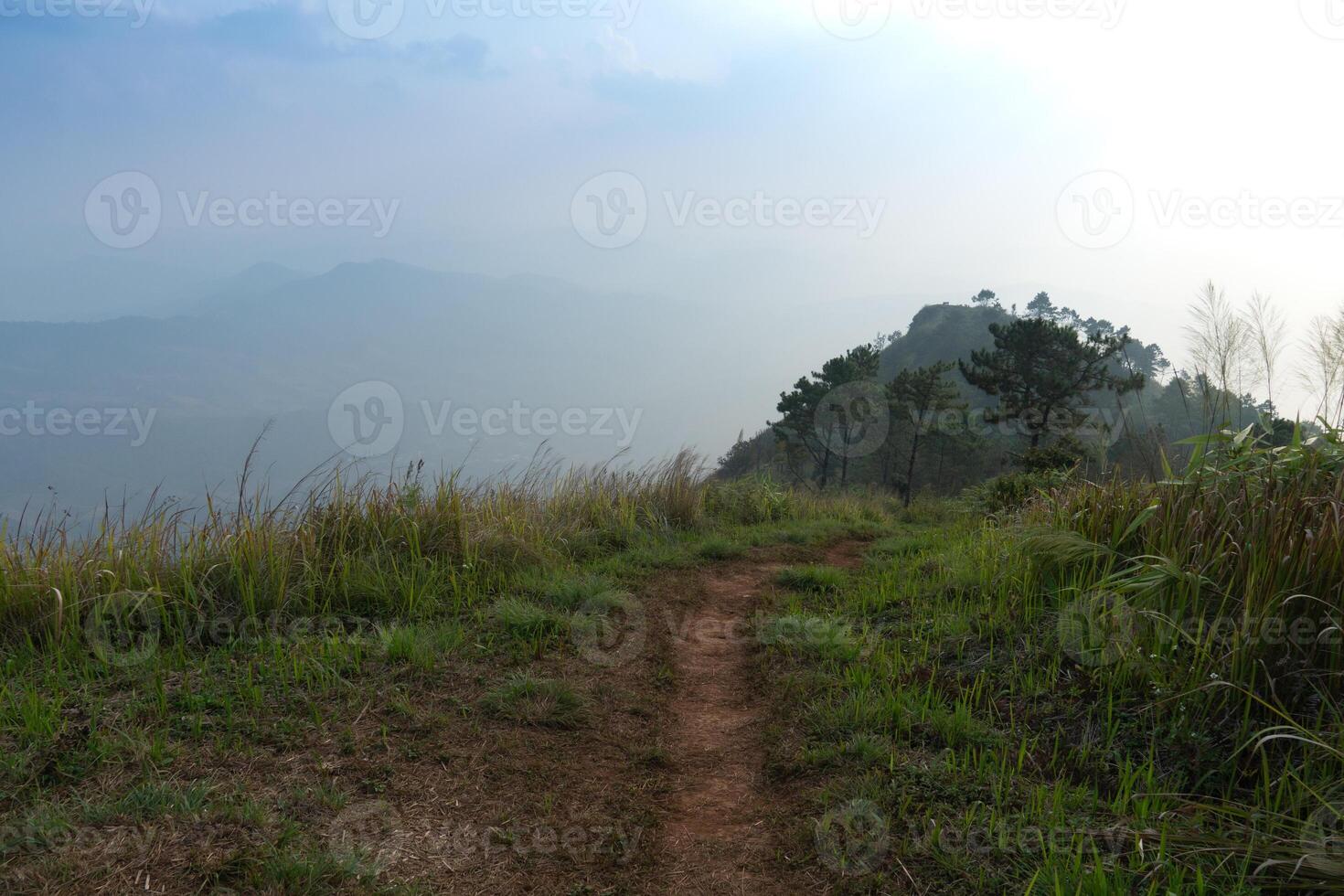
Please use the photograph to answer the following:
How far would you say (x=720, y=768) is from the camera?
3402 millimetres

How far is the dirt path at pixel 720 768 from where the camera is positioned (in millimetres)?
2635

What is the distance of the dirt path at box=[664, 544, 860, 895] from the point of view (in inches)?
104

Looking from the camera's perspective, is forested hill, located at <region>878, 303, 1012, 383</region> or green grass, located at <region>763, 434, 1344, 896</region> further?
forested hill, located at <region>878, 303, 1012, 383</region>

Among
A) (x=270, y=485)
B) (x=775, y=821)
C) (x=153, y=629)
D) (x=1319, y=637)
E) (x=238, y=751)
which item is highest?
(x=270, y=485)

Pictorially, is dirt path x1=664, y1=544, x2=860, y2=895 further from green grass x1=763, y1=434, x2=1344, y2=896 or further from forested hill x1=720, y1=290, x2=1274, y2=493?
forested hill x1=720, y1=290, x2=1274, y2=493

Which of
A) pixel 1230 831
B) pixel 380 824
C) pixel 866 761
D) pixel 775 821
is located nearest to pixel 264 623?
pixel 380 824

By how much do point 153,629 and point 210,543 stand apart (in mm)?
800

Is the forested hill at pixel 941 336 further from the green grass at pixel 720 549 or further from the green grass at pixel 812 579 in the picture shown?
the green grass at pixel 812 579

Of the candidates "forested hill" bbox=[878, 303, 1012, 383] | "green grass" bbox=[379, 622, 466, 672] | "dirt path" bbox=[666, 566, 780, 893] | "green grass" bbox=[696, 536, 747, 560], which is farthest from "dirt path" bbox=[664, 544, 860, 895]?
"forested hill" bbox=[878, 303, 1012, 383]

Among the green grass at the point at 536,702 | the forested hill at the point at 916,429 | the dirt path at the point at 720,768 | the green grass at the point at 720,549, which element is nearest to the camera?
the dirt path at the point at 720,768

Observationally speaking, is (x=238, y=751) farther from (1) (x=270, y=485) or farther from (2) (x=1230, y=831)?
(2) (x=1230, y=831)

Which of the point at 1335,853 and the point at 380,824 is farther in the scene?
the point at 380,824

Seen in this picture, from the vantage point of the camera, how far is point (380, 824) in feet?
8.95

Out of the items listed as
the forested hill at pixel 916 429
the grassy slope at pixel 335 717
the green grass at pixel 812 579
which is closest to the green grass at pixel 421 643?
the grassy slope at pixel 335 717
